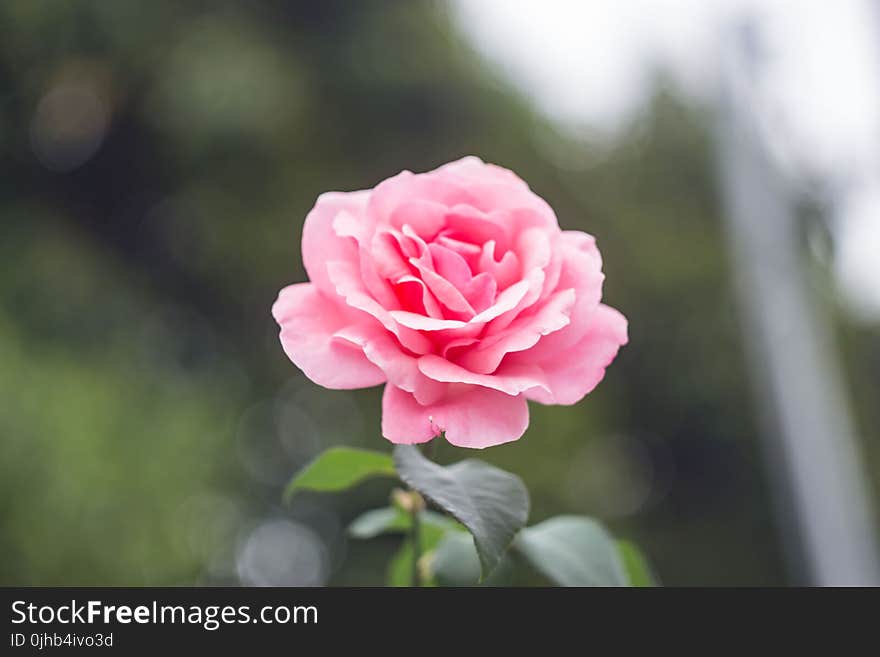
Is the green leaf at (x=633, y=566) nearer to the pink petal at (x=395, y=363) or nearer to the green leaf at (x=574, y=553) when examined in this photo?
the green leaf at (x=574, y=553)

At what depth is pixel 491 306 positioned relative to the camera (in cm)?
37

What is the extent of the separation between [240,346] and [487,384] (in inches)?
125

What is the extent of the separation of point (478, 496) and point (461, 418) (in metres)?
0.05

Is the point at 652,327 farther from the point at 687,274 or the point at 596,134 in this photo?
the point at 596,134

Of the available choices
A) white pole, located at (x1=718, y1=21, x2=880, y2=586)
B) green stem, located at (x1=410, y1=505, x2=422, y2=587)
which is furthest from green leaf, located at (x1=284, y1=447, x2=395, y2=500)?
white pole, located at (x1=718, y1=21, x2=880, y2=586)

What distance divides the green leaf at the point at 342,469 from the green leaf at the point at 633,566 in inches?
6.1

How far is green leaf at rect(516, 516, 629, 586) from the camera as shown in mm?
435

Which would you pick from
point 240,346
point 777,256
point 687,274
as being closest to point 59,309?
point 240,346

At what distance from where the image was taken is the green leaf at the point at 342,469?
0.44 meters

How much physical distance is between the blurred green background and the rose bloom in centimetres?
175

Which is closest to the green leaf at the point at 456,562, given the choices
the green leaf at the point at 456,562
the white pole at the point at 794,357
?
the green leaf at the point at 456,562

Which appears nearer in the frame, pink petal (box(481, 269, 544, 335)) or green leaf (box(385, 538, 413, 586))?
pink petal (box(481, 269, 544, 335))

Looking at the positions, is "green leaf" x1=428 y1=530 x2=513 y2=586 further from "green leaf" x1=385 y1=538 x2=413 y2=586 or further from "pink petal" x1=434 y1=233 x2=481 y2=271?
"pink petal" x1=434 y1=233 x2=481 y2=271

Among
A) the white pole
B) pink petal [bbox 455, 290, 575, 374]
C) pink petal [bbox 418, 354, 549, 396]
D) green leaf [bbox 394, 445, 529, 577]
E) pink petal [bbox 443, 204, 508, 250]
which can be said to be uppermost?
the white pole
